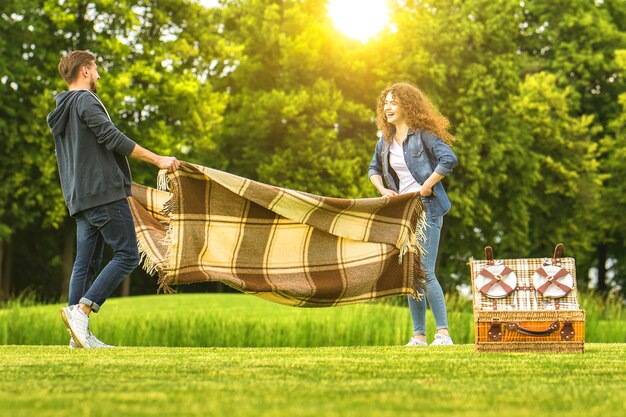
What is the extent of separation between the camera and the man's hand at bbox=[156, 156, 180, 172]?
7761 mm

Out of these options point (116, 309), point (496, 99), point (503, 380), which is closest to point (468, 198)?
point (496, 99)

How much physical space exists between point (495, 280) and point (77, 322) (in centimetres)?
302

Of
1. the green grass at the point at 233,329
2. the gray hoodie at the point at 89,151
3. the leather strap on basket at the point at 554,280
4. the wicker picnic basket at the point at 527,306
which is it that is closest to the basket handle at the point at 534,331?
the wicker picnic basket at the point at 527,306

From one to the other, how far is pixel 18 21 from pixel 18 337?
46.8 ft

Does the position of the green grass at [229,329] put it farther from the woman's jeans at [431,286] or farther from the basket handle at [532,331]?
the basket handle at [532,331]

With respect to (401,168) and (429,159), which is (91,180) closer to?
(401,168)

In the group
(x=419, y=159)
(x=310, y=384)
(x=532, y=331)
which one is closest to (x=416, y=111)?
(x=419, y=159)

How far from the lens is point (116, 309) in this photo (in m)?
16.9

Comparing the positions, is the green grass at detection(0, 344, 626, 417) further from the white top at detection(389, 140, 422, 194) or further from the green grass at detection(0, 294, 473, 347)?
the green grass at detection(0, 294, 473, 347)

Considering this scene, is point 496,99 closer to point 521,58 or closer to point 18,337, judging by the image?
point 521,58

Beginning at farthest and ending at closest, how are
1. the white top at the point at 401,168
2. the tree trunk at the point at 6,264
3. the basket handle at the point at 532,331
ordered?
the tree trunk at the point at 6,264
the white top at the point at 401,168
the basket handle at the point at 532,331

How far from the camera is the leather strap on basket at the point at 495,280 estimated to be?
7730mm

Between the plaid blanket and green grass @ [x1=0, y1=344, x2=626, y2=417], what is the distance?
114cm

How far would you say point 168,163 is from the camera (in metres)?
7.84
